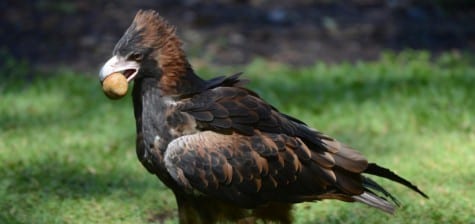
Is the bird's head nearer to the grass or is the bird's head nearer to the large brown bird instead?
the large brown bird

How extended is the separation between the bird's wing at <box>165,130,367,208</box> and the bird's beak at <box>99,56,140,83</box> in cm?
43

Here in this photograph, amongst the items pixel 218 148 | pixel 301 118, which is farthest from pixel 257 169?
pixel 301 118

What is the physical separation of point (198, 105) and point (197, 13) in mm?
6259

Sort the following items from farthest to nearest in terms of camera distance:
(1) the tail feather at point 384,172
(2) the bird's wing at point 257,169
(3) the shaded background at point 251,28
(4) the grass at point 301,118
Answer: (3) the shaded background at point 251,28
(4) the grass at point 301,118
(1) the tail feather at point 384,172
(2) the bird's wing at point 257,169

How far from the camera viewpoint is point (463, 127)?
24.5ft

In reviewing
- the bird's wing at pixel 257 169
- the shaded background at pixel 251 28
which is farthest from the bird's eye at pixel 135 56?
the shaded background at pixel 251 28

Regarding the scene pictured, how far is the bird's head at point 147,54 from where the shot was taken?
480 centimetres

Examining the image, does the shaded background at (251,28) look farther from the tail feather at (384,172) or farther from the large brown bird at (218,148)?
the tail feather at (384,172)

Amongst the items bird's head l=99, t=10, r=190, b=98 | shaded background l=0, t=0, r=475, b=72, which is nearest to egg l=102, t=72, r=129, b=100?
bird's head l=99, t=10, r=190, b=98

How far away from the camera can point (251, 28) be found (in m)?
10.6

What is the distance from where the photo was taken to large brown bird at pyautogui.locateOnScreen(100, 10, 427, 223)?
471cm

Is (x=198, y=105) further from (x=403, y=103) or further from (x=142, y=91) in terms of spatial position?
(x=403, y=103)

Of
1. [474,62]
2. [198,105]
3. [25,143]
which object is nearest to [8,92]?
[25,143]

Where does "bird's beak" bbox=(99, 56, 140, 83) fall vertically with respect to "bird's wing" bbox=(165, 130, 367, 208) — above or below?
above
